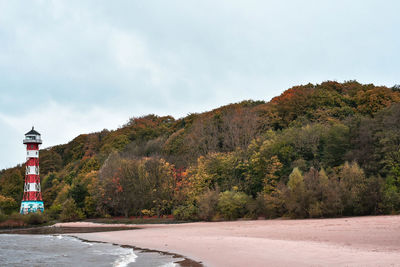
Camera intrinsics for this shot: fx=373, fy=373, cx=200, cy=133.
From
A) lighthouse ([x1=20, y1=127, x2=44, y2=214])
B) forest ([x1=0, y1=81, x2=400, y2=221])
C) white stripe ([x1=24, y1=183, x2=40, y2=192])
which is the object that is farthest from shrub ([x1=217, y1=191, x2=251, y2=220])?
white stripe ([x1=24, y1=183, x2=40, y2=192])

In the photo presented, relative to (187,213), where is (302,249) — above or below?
below

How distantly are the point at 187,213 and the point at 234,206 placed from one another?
7.54 m

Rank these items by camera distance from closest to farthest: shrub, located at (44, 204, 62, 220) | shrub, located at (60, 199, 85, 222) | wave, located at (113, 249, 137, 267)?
wave, located at (113, 249, 137, 267), shrub, located at (60, 199, 85, 222), shrub, located at (44, 204, 62, 220)

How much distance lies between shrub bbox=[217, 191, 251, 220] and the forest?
Result: 0.11 metres

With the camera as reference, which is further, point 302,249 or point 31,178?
point 31,178

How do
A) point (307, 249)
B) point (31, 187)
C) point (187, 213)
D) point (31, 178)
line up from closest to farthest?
point (307, 249), point (187, 213), point (31, 187), point (31, 178)

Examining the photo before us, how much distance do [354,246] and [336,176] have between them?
2352 centimetres

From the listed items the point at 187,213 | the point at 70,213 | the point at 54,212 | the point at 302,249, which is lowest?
the point at 302,249

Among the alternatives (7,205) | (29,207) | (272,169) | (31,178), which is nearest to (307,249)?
(272,169)

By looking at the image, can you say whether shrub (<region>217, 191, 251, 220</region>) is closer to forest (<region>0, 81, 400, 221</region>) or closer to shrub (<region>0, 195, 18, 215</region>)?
forest (<region>0, 81, 400, 221</region>)

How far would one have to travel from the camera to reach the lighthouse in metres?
62.3

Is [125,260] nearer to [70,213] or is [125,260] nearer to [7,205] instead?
[70,213]

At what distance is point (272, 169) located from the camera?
43.7 meters

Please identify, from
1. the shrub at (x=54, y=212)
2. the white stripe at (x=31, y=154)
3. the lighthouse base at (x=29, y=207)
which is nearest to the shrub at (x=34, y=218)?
the shrub at (x=54, y=212)
